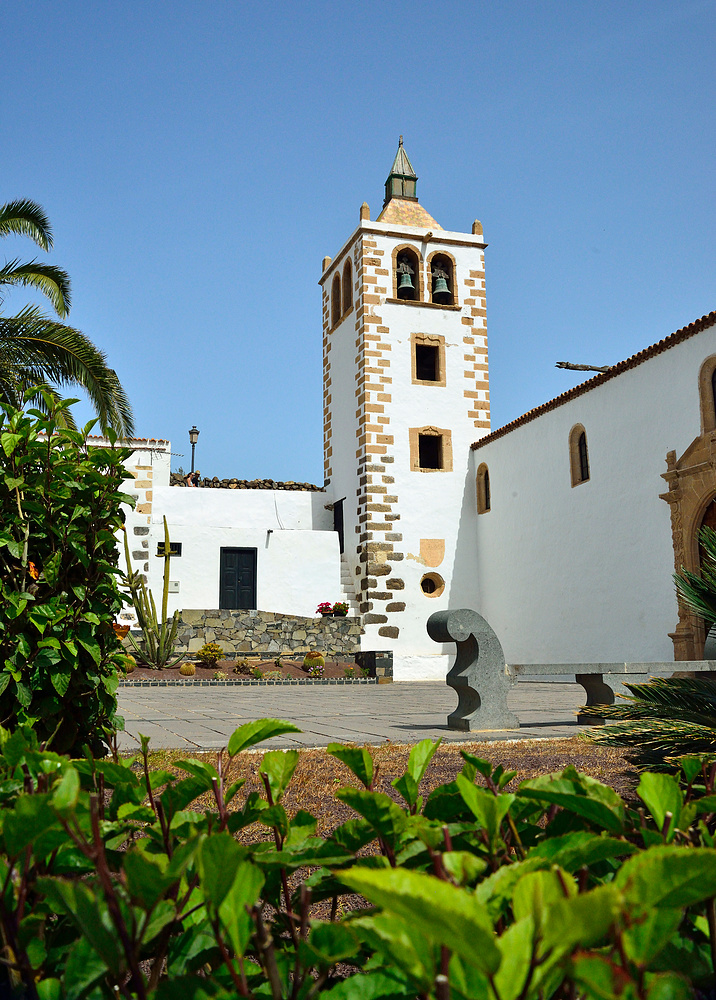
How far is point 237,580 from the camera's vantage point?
16922mm

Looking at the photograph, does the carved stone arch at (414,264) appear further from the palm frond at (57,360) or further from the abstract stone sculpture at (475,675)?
the abstract stone sculpture at (475,675)

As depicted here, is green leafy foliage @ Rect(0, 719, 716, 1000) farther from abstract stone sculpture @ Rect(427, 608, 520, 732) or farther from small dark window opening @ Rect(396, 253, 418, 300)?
small dark window opening @ Rect(396, 253, 418, 300)

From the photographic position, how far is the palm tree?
1180 cm

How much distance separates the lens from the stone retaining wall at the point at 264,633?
50.8 feet

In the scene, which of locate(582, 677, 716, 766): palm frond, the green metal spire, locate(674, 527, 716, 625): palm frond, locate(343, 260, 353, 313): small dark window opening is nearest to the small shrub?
locate(343, 260, 353, 313): small dark window opening

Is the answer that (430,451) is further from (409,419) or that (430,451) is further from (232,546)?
(232,546)

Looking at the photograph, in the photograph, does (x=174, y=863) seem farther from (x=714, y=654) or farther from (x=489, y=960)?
(x=714, y=654)

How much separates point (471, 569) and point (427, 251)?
23.0 ft

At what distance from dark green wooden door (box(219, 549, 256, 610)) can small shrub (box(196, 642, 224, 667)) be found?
5.89 ft

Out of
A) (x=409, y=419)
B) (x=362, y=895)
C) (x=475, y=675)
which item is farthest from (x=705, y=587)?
(x=409, y=419)

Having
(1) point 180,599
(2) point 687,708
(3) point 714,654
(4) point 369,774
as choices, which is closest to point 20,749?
(4) point 369,774

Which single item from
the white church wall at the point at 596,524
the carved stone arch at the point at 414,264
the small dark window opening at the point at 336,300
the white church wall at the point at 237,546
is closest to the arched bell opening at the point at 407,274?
the carved stone arch at the point at 414,264

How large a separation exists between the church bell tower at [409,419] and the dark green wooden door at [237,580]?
216 centimetres

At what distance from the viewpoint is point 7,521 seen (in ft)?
10.7
